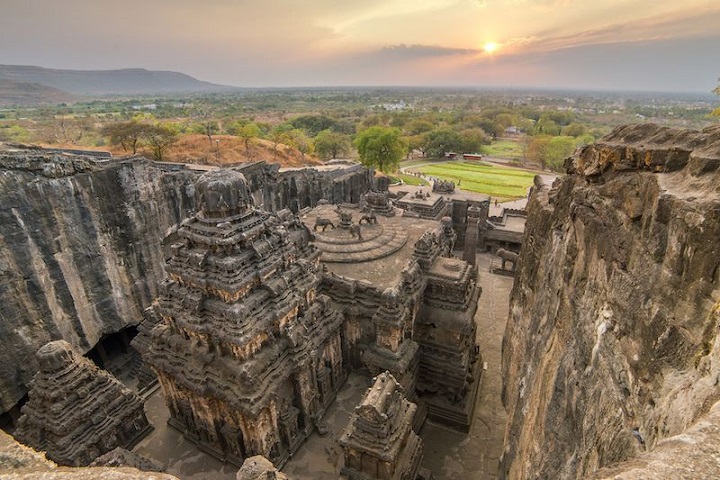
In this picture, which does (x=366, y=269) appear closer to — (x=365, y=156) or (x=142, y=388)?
(x=142, y=388)

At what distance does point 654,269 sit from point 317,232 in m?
18.3

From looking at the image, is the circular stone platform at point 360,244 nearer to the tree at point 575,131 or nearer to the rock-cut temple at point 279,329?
the rock-cut temple at point 279,329

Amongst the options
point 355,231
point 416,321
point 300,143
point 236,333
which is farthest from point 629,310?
point 300,143

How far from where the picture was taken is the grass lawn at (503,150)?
296ft

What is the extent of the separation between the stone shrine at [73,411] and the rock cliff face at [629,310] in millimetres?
15525

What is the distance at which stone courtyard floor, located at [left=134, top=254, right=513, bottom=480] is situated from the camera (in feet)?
48.3

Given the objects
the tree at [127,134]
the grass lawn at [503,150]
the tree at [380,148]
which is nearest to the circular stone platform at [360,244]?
the tree at [380,148]

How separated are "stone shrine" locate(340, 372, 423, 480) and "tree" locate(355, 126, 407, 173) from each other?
50.3 m

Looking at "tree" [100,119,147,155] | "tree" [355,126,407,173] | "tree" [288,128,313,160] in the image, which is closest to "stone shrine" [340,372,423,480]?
"tree" [355,126,407,173]

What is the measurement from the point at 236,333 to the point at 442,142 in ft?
258

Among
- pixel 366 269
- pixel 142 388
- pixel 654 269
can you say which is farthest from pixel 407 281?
pixel 142 388

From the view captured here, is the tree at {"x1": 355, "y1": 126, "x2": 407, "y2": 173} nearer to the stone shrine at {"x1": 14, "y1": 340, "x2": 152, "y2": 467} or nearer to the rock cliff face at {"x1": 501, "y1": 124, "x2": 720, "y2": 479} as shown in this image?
the stone shrine at {"x1": 14, "y1": 340, "x2": 152, "y2": 467}

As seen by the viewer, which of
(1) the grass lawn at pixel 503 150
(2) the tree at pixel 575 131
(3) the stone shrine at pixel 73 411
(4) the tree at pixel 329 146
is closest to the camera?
(3) the stone shrine at pixel 73 411

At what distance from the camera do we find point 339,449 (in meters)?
15.4
